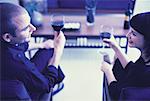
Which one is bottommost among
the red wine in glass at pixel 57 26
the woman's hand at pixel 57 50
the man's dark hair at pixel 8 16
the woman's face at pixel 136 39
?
the woman's hand at pixel 57 50

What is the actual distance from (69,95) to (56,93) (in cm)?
12

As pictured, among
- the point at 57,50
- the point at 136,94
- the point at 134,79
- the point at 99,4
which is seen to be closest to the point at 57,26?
the point at 57,50

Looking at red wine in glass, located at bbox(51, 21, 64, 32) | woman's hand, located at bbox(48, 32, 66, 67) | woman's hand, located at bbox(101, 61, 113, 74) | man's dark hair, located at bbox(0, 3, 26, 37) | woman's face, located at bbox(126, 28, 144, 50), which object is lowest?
woman's hand, located at bbox(101, 61, 113, 74)

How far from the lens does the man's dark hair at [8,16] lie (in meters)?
1.48

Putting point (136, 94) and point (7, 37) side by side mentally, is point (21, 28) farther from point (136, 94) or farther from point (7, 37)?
point (136, 94)

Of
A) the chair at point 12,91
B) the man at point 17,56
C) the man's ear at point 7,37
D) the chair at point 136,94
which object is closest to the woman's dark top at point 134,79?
the chair at point 136,94

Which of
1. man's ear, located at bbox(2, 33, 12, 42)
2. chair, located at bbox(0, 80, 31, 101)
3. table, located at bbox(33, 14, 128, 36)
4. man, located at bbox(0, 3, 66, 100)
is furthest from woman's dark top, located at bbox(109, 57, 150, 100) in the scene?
table, located at bbox(33, 14, 128, 36)

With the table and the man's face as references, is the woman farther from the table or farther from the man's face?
the table

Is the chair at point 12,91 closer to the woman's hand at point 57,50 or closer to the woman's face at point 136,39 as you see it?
the woman's hand at point 57,50

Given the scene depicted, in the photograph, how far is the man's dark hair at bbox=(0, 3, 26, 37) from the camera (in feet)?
4.84

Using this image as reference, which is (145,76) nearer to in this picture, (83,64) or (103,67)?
(103,67)

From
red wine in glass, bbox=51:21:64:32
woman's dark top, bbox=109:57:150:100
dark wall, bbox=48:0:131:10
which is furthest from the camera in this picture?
dark wall, bbox=48:0:131:10

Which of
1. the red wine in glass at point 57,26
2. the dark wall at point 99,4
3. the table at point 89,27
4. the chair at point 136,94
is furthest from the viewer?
the dark wall at point 99,4

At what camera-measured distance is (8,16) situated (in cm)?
149
